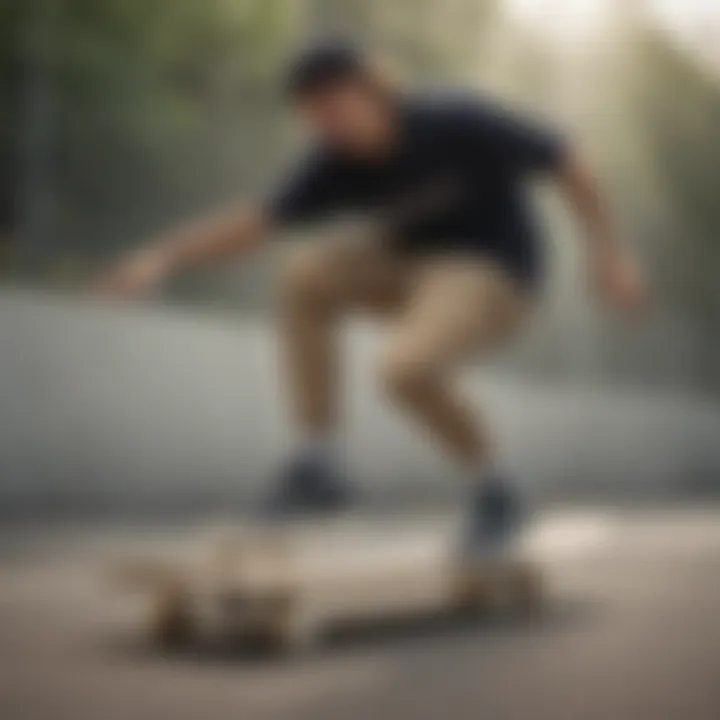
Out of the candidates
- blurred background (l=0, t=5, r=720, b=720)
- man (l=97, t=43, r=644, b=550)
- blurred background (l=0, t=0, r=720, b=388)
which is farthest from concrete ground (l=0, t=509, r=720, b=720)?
blurred background (l=0, t=0, r=720, b=388)

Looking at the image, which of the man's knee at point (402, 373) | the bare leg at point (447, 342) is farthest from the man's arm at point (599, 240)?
the man's knee at point (402, 373)

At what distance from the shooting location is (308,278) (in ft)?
4.42

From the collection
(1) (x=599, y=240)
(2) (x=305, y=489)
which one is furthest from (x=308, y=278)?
(1) (x=599, y=240)

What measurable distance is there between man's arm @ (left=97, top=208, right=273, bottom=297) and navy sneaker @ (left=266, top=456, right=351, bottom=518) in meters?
0.23

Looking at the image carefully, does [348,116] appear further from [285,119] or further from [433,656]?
[433,656]

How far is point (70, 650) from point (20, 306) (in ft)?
1.12

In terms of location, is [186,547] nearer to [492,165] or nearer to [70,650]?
[70,650]

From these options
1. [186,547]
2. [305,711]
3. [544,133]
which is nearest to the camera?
[305,711]

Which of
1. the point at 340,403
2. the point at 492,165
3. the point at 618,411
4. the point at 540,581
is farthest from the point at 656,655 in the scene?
the point at 492,165

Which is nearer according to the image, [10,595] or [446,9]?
[10,595]

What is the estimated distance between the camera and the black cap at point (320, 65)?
1354mm

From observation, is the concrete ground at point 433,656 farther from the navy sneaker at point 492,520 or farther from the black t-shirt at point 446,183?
the black t-shirt at point 446,183

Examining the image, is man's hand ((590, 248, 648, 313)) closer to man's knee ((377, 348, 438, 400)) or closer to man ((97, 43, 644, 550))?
man ((97, 43, 644, 550))

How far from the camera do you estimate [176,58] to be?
4.43 feet
